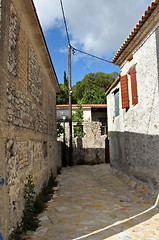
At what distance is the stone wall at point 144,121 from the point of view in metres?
5.32

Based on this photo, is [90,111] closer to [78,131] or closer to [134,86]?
[78,131]

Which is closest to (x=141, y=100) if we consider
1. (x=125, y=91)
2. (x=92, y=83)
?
(x=125, y=91)

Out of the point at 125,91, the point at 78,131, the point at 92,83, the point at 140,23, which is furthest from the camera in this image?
the point at 92,83

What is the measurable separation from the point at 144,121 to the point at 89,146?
8.19 m

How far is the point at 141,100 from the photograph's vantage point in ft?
20.4

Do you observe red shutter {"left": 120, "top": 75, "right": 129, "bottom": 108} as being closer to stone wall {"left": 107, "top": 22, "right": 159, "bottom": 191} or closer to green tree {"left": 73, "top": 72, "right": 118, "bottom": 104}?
stone wall {"left": 107, "top": 22, "right": 159, "bottom": 191}

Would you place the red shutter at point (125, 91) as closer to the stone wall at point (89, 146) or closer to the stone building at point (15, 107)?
the stone building at point (15, 107)

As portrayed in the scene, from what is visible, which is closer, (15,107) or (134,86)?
(15,107)

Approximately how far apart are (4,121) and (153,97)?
411cm

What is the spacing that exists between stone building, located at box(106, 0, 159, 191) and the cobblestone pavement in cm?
90

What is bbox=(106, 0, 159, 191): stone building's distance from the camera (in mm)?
5277

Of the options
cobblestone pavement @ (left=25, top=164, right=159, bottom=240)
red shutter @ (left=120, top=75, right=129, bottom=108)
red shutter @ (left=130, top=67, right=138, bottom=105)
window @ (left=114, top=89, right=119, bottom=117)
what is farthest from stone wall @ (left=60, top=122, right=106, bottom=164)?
red shutter @ (left=130, top=67, right=138, bottom=105)

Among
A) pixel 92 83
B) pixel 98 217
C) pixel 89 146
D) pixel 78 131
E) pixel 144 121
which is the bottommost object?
pixel 98 217

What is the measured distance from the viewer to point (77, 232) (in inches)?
139
